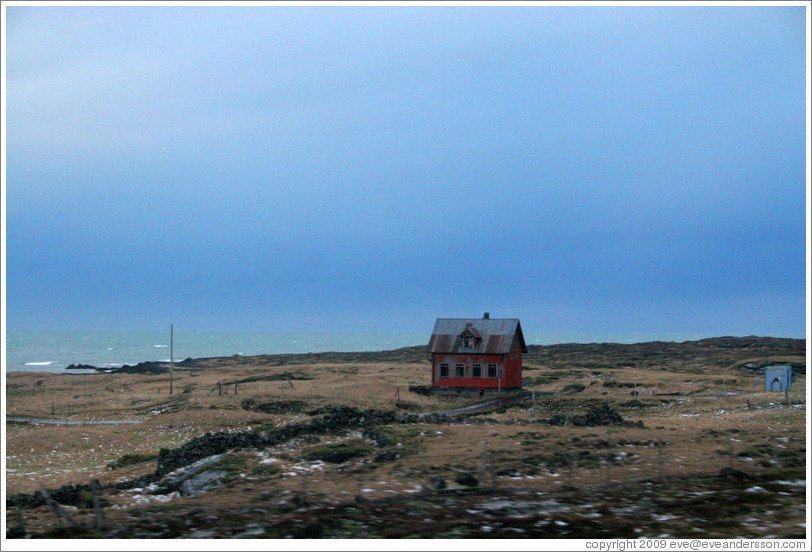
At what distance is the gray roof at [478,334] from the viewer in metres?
55.8

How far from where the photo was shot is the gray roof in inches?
2197

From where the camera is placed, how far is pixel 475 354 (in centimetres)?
5588

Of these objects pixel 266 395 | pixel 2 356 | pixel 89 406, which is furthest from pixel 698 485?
pixel 89 406

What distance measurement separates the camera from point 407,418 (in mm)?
31406

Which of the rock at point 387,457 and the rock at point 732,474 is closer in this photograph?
the rock at point 732,474

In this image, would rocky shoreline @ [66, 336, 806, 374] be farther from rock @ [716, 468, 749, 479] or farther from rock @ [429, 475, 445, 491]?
rock @ [429, 475, 445, 491]

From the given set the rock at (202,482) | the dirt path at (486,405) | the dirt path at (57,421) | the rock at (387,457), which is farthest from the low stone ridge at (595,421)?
the dirt path at (57,421)

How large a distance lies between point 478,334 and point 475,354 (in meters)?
1.78

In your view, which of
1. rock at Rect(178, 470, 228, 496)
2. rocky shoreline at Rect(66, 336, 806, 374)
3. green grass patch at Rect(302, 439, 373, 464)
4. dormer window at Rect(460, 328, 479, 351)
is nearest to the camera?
rock at Rect(178, 470, 228, 496)

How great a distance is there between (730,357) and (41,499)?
10372 centimetres

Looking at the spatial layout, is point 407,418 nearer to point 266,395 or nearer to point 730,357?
point 266,395

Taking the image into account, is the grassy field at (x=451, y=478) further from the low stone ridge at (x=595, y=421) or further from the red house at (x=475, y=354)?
the red house at (x=475, y=354)

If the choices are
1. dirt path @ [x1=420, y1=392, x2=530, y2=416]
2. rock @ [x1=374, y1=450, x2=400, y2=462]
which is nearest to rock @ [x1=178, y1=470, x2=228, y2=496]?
rock @ [x1=374, y1=450, x2=400, y2=462]

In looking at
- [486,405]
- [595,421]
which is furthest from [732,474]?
[486,405]
